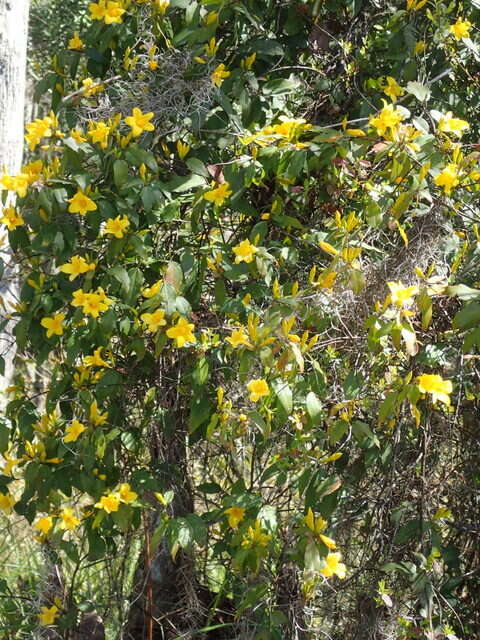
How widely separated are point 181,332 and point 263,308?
260 millimetres

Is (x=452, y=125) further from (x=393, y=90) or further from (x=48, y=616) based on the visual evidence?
(x=48, y=616)

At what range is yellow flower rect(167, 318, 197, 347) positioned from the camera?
1.74 m

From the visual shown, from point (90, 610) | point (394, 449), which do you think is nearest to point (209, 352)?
point (394, 449)

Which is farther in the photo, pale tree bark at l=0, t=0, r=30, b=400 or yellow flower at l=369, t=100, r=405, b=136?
pale tree bark at l=0, t=0, r=30, b=400

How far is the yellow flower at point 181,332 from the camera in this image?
5.71 feet

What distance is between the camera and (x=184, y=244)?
2.04m

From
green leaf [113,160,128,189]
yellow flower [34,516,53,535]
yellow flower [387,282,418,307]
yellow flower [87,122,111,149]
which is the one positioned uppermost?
yellow flower [87,122,111,149]

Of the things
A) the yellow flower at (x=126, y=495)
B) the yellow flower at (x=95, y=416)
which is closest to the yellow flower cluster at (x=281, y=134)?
the yellow flower at (x=95, y=416)

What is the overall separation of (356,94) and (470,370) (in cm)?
77

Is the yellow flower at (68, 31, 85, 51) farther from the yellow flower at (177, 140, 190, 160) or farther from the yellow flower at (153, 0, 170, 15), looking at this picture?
the yellow flower at (177, 140, 190, 160)

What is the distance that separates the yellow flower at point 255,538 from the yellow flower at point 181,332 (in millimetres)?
418

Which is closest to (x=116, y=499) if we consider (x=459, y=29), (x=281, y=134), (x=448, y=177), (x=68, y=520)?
(x=68, y=520)

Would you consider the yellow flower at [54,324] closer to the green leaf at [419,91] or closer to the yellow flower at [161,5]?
the yellow flower at [161,5]

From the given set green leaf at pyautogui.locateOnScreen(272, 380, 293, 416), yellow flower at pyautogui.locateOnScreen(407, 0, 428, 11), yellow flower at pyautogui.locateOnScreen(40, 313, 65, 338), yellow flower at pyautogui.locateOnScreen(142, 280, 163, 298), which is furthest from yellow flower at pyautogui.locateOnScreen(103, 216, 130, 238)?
yellow flower at pyautogui.locateOnScreen(407, 0, 428, 11)
